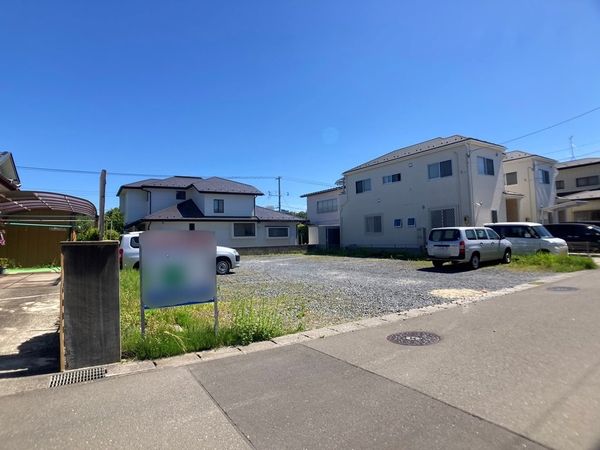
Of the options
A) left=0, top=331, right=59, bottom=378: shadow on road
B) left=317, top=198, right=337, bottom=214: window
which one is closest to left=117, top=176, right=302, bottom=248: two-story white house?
left=317, top=198, right=337, bottom=214: window

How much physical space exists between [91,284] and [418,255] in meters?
18.4

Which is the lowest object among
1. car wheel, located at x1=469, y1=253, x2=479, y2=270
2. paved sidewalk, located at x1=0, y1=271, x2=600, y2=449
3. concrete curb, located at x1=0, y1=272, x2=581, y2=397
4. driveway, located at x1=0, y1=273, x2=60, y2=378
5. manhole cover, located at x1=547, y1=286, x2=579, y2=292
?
paved sidewalk, located at x1=0, y1=271, x2=600, y2=449

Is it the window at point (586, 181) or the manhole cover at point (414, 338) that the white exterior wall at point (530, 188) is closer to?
the window at point (586, 181)

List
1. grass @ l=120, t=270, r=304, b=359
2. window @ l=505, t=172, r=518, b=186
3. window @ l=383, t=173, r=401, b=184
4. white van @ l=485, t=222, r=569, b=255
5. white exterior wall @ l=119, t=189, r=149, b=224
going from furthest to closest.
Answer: white exterior wall @ l=119, t=189, r=149, b=224 → window @ l=505, t=172, r=518, b=186 → window @ l=383, t=173, r=401, b=184 → white van @ l=485, t=222, r=569, b=255 → grass @ l=120, t=270, r=304, b=359

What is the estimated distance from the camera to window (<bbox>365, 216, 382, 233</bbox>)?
86.0 feet

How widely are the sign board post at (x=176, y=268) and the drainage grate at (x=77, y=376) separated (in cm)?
79

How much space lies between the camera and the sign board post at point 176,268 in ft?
15.9

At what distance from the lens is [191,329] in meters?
5.38

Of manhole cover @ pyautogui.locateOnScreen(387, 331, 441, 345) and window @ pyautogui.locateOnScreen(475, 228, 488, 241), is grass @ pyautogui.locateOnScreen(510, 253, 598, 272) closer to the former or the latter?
window @ pyautogui.locateOnScreen(475, 228, 488, 241)

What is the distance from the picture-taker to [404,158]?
942 inches

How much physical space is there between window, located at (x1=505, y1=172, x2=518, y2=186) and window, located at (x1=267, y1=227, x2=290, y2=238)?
17.4 meters

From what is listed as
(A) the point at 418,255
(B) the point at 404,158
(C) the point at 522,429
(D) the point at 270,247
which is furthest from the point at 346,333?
(D) the point at 270,247

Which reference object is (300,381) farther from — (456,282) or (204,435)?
(456,282)

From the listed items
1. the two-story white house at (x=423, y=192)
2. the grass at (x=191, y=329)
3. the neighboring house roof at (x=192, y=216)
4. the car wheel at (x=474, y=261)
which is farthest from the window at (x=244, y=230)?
the grass at (x=191, y=329)
